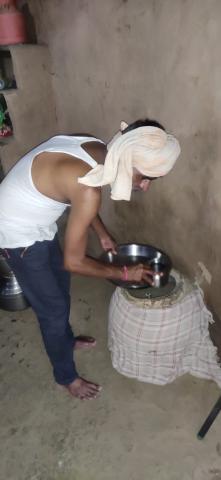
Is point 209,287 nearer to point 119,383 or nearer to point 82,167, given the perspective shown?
point 119,383

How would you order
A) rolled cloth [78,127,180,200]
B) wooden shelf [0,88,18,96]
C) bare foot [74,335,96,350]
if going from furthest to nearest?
wooden shelf [0,88,18,96]
bare foot [74,335,96,350]
rolled cloth [78,127,180,200]

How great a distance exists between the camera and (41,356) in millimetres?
2664

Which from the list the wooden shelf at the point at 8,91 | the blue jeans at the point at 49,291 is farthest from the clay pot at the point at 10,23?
the blue jeans at the point at 49,291

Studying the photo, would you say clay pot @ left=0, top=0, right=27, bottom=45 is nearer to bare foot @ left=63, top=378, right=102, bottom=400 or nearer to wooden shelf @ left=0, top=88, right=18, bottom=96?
wooden shelf @ left=0, top=88, right=18, bottom=96

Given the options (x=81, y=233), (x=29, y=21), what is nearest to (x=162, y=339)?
(x=81, y=233)

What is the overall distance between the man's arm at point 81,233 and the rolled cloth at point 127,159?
0.08 m

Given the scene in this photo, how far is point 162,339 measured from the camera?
221 centimetres

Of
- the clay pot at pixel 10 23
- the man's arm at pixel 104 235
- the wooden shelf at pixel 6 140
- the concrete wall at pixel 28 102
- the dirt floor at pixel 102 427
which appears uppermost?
the clay pot at pixel 10 23

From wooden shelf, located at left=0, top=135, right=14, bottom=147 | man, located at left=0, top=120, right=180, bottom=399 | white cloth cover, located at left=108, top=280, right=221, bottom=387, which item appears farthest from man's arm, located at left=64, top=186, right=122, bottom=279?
wooden shelf, located at left=0, top=135, right=14, bottom=147

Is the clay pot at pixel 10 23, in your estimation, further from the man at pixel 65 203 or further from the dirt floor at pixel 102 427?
the dirt floor at pixel 102 427

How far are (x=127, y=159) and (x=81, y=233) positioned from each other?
1.32 ft

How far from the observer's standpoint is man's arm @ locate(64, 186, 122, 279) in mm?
1547

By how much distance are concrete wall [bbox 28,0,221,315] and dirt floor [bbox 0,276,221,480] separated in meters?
0.76

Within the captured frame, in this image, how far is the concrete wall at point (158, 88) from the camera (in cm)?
190
